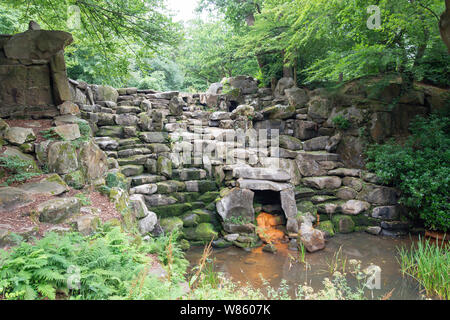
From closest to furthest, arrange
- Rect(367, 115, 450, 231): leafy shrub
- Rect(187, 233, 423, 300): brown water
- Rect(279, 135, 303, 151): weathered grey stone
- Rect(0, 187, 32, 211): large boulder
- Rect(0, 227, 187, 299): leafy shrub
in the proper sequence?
Rect(0, 227, 187, 299): leafy shrub → Rect(0, 187, 32, 211): large boulder → Rect(187, 233, 423, 300): brown water → Rect(367, 115, 450, 231): leafy shrub → Rect(279, 135, 303, 151): weathered grey stone

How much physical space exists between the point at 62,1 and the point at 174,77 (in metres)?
12.8

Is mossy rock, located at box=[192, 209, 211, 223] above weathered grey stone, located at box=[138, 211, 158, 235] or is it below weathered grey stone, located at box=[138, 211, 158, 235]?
below

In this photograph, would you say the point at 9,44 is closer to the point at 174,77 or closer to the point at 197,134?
the point at 197,134

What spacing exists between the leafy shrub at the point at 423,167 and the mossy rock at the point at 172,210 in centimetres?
527

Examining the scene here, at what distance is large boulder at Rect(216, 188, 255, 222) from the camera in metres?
6.23

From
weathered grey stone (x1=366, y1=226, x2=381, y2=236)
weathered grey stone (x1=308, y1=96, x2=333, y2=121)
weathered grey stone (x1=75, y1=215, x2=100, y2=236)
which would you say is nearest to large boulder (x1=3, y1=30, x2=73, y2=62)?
weathered grey stone (x1=75, y1=215, x2=100, y2=236)

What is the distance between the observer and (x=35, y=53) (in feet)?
17.2

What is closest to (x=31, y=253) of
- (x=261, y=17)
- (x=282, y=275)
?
(x=282, y=275)

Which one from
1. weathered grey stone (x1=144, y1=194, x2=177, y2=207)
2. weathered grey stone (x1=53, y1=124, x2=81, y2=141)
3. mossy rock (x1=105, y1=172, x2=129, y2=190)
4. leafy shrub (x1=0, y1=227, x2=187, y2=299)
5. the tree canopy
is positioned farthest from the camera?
weathered grey stone (x1=144, y1=194, x2=177, y2=207)

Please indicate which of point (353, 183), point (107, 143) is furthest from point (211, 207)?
point (353, 183)

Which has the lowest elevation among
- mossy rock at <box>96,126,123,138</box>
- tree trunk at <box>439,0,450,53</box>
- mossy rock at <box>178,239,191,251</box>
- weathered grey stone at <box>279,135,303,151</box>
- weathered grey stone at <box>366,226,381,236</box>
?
weathered grey stone at <box>366,226,381,236</box>

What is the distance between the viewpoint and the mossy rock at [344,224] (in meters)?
6.60

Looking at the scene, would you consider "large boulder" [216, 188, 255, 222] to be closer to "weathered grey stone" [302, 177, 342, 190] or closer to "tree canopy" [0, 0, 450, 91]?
"weathered grey stone" [302, 177, 342, 190]

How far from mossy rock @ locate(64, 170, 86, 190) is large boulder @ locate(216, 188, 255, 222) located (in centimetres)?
315
